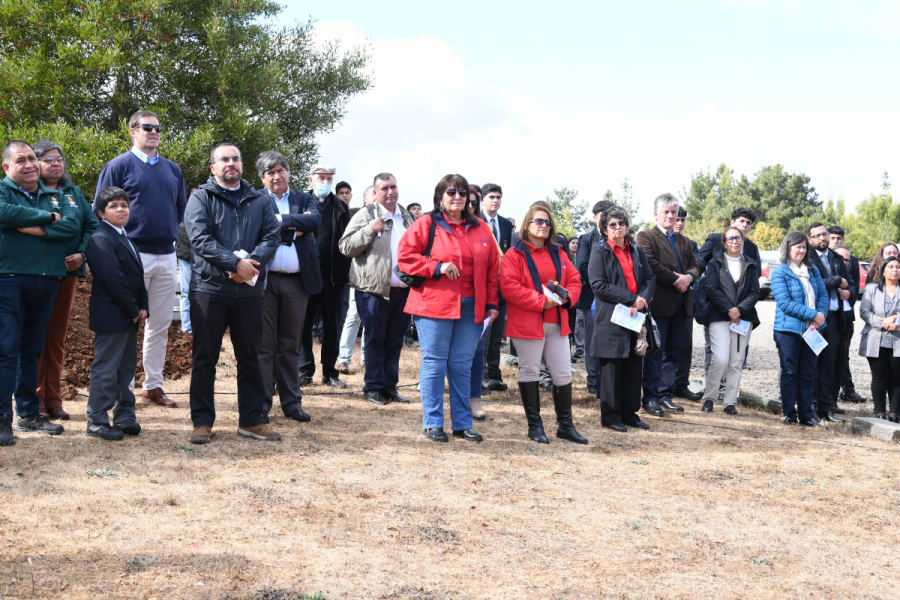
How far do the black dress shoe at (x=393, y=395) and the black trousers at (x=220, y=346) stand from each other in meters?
1.99

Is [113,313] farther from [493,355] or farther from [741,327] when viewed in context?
[741,327]

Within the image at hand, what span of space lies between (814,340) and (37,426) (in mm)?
7171

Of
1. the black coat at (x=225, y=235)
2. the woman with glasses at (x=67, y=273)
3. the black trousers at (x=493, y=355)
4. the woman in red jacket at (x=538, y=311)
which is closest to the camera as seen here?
the black coat at (x=225, y=235)

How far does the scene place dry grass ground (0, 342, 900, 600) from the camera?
344 cm

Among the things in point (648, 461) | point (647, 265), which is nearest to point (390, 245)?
point (647, 265)

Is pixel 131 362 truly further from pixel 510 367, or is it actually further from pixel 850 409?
pixel 850 409

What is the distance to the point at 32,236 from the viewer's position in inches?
206

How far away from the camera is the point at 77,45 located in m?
12.4

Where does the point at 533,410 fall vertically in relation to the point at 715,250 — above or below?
below

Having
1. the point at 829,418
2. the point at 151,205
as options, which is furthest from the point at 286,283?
the point at 829,418

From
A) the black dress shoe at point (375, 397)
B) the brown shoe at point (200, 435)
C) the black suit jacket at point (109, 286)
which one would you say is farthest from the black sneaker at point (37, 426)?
the black dress shoe at point (375, 397)

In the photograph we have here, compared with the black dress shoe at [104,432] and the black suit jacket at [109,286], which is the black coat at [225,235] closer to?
the black suit jacket at [109,286]

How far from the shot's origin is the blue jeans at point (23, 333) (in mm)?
5109

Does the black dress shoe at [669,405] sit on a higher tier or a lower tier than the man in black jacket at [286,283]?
lower
